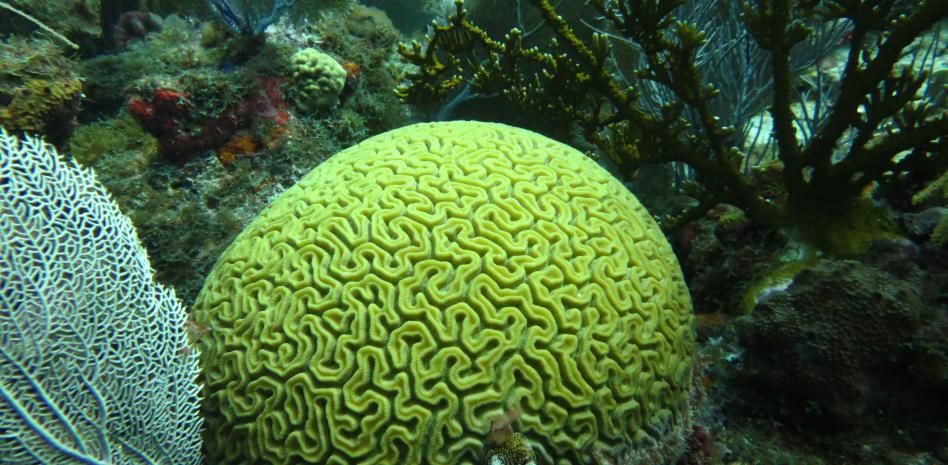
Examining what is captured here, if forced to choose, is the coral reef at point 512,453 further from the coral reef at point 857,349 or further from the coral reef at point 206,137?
the coral reef at point 206,137

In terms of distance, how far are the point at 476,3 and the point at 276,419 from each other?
685cm

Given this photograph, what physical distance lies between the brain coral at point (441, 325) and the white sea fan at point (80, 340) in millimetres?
242

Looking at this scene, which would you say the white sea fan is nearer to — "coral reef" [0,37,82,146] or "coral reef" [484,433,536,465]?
"coral reef" [484,433,536,465]

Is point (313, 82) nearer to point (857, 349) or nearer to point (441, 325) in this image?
point (441, 325)

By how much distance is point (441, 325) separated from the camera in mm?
2451

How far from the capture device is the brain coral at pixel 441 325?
89.7 inches

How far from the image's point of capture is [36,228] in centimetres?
221

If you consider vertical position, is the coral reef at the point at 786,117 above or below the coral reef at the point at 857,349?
above

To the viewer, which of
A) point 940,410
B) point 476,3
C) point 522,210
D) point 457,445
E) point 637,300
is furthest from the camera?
point 476,3

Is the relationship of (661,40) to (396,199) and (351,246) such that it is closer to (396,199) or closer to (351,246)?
(396,199)

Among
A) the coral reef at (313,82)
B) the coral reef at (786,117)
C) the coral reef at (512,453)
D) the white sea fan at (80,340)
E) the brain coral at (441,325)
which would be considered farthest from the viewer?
the coral reef at (313,82)

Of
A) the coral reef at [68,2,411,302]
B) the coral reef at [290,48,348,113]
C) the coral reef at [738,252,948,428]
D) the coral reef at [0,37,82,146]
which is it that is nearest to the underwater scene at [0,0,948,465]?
the coral reef at [738,252,948,428]

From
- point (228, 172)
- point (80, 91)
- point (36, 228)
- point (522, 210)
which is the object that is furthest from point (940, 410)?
point (80, 91)

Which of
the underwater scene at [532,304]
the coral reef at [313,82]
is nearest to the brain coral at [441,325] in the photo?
the underwater scene at [532,304]
